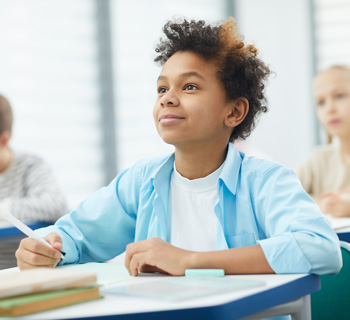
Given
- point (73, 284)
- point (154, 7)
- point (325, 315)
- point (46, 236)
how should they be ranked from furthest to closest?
1. point (154, 7)
2. point (325, 315)
3. point (46, 236)
4. point (73, 284)

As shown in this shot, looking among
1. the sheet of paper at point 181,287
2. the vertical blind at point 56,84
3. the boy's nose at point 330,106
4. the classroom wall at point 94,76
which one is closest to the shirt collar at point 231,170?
the sheet of paper at point 181,287

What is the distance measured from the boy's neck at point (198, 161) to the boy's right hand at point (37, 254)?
0.37 metres

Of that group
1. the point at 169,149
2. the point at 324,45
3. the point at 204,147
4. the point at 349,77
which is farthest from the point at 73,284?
the point at 324,45

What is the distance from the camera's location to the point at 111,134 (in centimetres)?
450

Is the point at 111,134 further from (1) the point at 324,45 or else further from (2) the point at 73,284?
(2) the point at 73,284

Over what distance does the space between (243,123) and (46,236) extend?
61 centimetres

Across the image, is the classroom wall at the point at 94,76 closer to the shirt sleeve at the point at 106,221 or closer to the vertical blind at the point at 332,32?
the vertical blind at the point at 332,32

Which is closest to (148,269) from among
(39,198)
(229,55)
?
(229,55)

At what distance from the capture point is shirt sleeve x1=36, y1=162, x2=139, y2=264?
1.61 m

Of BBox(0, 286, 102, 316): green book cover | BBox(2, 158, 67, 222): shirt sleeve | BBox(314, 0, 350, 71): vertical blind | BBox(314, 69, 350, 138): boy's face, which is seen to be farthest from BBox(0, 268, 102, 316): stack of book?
BBox(314, 0, 350, 71): vertical blind

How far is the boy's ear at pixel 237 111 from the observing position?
5.37ft

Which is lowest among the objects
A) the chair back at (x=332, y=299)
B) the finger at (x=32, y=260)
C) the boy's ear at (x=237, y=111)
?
the chair back at (x=332, y=299)

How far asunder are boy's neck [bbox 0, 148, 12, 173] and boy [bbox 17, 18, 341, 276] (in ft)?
4.80

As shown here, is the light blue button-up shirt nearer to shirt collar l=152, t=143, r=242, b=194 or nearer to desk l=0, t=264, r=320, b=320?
shirt collar l=152, t=143, r=242, b=194
